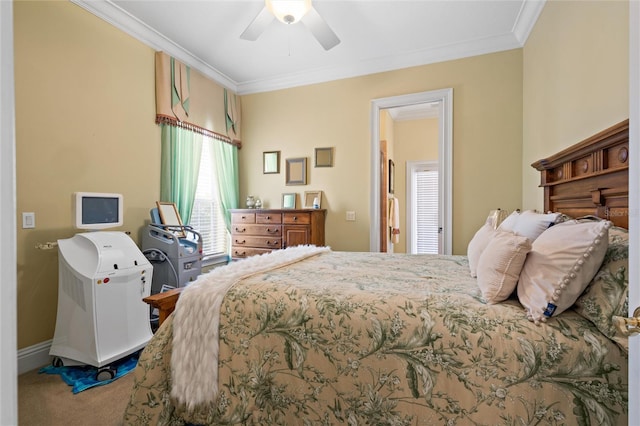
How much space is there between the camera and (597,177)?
1583 mm

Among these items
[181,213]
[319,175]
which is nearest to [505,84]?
[319,175]

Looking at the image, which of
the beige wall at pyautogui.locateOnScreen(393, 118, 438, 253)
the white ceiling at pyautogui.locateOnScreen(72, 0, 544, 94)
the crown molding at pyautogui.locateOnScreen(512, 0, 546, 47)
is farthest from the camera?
the beige wall at pyautogui.locateOnScreen(393, 118, 438, 253)

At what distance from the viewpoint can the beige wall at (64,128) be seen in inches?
89.4

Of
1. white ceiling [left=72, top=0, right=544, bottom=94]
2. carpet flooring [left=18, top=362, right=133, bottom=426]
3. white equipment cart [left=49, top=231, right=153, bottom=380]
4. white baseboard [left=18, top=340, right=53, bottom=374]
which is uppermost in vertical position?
white ceiling [left=72, top=0, right=544, bottom=94]

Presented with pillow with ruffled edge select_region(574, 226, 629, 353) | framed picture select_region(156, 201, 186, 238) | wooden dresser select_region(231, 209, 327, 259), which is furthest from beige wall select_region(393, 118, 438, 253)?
pillow with ruffled edge select_region(574, 226, 629, 353)

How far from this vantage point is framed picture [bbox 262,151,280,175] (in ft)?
14.3

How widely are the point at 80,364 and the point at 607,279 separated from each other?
3.03 m

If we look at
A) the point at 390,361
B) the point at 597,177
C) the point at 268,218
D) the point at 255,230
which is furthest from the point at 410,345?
the point at 255,230

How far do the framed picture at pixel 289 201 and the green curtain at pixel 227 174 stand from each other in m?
0.74

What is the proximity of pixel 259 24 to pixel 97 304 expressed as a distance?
2.46m

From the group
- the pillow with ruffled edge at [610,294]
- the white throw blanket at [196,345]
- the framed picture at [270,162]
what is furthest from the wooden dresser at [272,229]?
the pillow with ruffled edge at [610,294]

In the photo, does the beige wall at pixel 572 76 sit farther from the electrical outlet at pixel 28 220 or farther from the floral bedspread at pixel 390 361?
the electrical outlet at pixel 28 220

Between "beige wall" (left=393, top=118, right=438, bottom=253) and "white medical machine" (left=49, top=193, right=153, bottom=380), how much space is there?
14.7 ft

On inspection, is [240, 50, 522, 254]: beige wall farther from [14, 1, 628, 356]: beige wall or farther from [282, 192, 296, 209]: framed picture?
[282, 192, 296, 209]: framed picture
